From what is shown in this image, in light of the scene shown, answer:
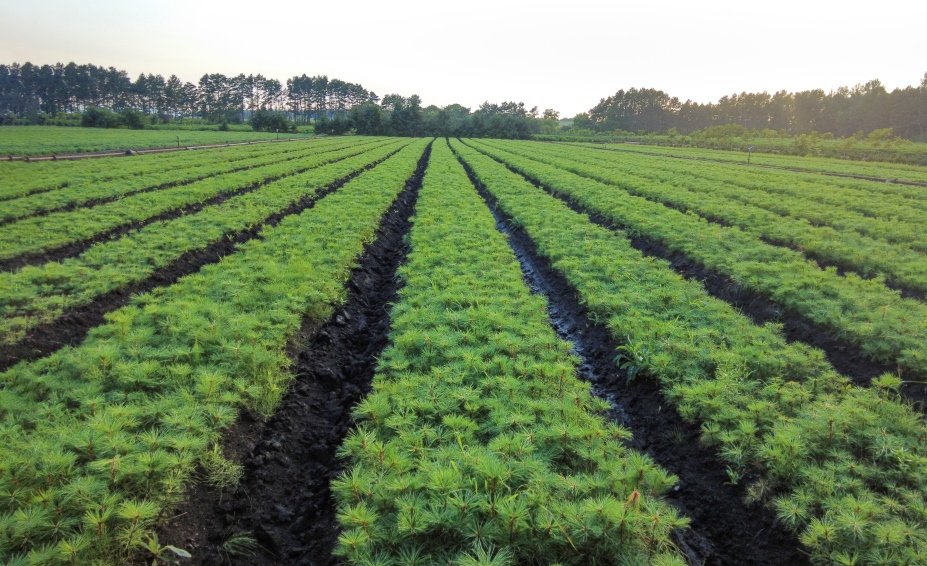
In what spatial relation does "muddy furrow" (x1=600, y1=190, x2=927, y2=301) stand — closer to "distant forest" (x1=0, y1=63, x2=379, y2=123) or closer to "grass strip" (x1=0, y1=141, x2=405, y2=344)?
"grass strip" (x1=0, y1=141, x2=405, y2=344)

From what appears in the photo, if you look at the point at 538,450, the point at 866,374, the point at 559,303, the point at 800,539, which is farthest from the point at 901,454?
the point at 559,303

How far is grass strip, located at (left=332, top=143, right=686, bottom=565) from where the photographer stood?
146 inches

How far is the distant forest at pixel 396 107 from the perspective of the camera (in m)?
102

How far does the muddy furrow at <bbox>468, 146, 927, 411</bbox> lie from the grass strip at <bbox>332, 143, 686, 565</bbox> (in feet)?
15.5

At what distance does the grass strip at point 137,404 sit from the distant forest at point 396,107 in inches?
4069

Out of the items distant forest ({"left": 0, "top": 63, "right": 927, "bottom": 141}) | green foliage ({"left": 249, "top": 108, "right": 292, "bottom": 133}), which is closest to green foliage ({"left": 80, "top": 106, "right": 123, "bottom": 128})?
distant forest ({"left": 0, "top": 63, "right": 927, "bottom": 141})

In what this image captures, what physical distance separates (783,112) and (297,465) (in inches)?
6474

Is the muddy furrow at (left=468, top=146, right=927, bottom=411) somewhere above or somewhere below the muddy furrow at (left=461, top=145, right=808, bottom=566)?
above

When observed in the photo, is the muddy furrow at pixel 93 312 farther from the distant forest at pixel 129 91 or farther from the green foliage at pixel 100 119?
the distant forest at pixel 129 91

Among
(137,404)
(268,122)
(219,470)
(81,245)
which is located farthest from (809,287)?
(268,122)

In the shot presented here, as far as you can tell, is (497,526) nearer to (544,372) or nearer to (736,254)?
(544,372)

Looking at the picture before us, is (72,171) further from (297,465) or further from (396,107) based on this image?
(396,107)

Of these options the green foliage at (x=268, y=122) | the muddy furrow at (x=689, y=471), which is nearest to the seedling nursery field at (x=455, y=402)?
the muddy furrow at (x=689, y=471)

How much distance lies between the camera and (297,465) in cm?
539
